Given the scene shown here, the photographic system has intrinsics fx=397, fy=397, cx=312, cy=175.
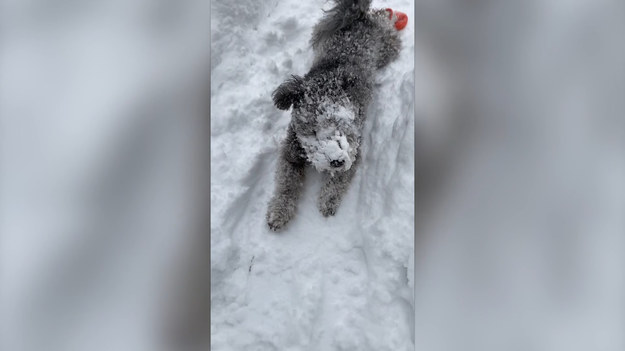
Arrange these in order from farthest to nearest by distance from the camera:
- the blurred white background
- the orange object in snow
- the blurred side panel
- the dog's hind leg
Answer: the orange object in snow
the dog's hind leg
the blurred side panel
the blurred white background

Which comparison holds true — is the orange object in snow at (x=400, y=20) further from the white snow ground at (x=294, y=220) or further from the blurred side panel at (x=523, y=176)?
the blurred side panel at (x=523, y=176)

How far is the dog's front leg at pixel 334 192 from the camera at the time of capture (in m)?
1.79

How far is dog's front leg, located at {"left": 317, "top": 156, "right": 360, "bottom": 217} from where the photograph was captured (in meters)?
1.79

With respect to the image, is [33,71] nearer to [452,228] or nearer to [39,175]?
[39,175]

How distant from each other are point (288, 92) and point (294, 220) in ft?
1.85

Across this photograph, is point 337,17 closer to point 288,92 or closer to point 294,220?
point 288,92

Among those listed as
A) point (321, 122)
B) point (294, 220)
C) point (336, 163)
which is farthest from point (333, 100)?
point (294, 220)

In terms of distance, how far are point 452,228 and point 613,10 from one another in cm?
99

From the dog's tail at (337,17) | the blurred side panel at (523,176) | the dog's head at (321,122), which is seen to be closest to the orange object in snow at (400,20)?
the dog's tail at (337,17)

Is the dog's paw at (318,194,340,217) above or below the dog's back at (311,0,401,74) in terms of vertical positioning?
below

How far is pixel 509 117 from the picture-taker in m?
1.48

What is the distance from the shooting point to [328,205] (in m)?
1.79

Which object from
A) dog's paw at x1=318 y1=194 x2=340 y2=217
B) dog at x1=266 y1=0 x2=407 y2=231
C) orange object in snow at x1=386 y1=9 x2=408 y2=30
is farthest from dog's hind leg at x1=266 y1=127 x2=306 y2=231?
orange object in snow at x1=386 y1=9 x2=408 y2=30

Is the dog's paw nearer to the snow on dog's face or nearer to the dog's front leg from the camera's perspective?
the dog's front leg
